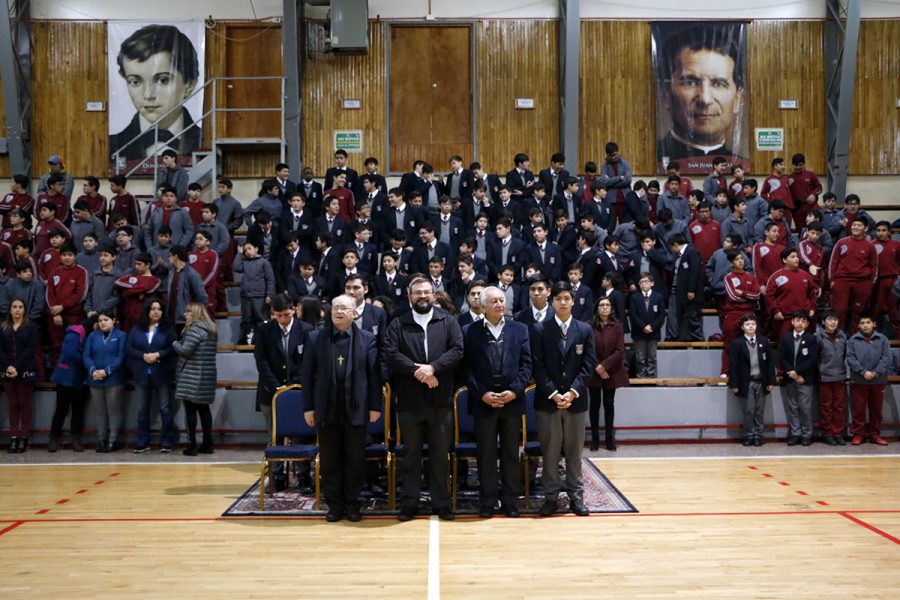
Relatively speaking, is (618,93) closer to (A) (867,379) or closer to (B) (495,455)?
(A) (867,379)

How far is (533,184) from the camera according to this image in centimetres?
1306

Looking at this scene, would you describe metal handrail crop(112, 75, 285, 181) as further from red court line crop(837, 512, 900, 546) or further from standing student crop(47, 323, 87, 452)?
red court line crop(837, 512, 900, 546)

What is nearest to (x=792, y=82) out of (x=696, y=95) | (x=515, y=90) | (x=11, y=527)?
(x=696, y=95)

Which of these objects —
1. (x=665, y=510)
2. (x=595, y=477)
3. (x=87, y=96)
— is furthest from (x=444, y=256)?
(x=87, y=96)

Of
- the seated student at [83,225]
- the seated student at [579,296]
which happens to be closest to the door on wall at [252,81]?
the seated student at [83,225]

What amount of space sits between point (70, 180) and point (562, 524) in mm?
10473

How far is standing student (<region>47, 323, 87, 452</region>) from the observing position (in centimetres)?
966

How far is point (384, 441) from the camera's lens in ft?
24.2

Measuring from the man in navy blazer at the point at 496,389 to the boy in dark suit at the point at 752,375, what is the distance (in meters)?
4.16

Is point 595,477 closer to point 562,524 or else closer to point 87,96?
point 562,524

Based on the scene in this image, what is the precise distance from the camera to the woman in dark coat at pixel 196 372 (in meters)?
9.14

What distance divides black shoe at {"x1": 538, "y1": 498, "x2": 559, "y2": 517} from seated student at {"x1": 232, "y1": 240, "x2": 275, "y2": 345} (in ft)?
17.6

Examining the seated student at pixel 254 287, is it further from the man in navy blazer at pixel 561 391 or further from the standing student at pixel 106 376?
the man in navy blazer at pixel 561 391

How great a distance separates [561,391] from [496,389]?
1.71 feet
